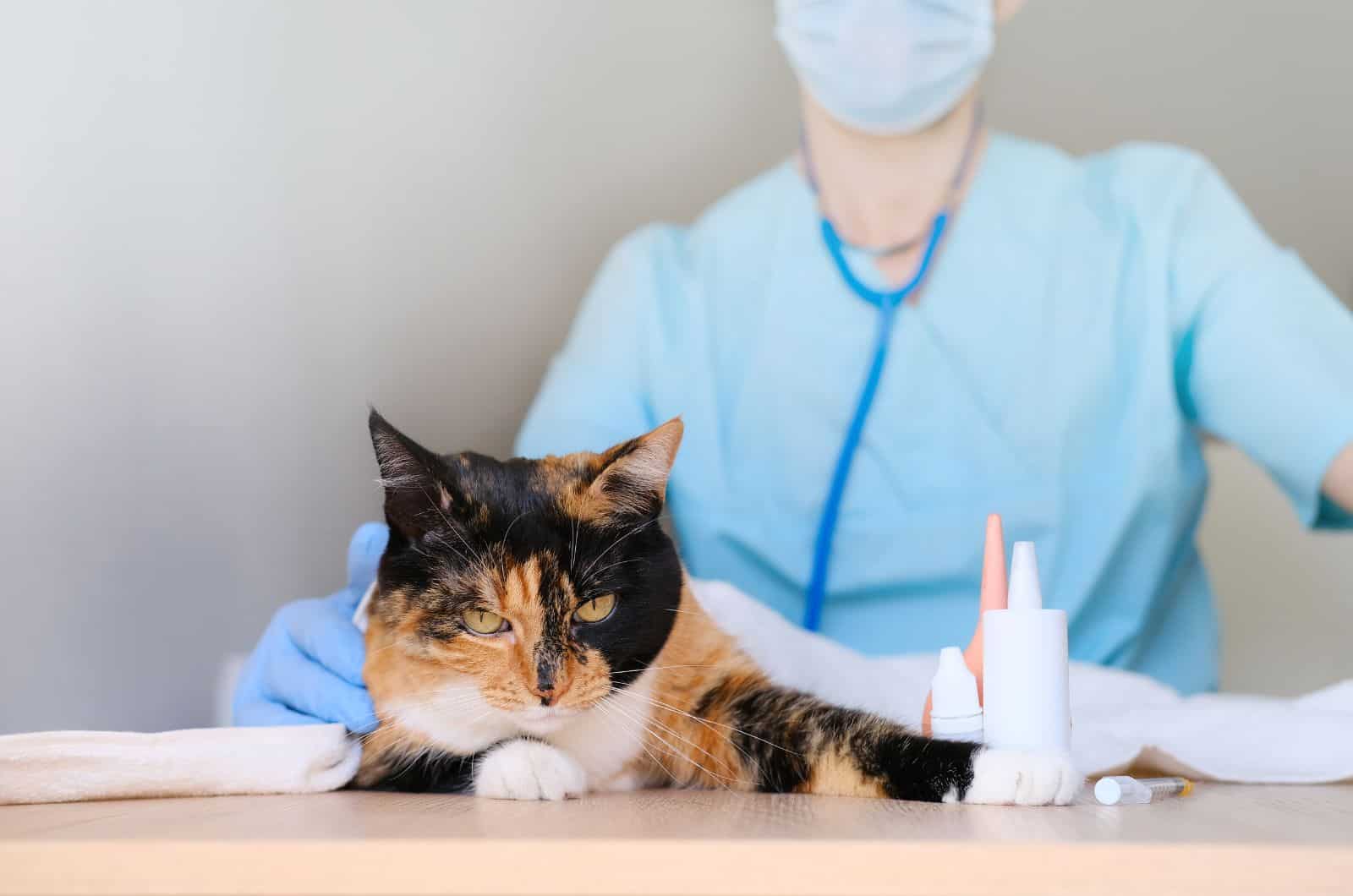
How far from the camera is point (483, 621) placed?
2.61ft

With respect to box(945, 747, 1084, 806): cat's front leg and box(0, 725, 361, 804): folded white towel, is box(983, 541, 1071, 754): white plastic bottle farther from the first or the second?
box(0, 725, 361, 804): folded white towel

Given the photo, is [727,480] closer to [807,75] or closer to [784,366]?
[784,366]

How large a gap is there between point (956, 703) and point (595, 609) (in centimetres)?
27

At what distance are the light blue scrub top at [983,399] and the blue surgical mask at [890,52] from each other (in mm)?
184

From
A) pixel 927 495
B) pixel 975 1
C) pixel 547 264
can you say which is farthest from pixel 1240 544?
pixel 547 264

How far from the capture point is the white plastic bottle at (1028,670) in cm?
70

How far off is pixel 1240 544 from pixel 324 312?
1.55 m

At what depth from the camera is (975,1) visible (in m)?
1.45

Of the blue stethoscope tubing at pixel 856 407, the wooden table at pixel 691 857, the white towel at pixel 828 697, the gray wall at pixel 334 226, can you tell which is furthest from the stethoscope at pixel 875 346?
the wooden table at pixel 691 857

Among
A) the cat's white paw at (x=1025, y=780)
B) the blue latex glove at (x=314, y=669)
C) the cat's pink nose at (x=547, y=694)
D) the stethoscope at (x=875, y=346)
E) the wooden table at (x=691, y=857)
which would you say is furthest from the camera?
the stethoscope at (x=875, y=346)

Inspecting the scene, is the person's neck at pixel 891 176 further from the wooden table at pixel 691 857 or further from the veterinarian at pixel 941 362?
the wooden table at pixel 691 857

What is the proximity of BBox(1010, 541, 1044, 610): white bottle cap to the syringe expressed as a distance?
0.39 feet

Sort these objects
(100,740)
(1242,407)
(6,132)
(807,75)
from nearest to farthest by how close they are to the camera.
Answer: (100,740), (6,132), (1242,407), (807,75)

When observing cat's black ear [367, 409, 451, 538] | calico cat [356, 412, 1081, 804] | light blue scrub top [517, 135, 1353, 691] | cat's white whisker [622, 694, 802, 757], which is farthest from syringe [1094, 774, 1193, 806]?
light blue scrub top [517, 135, 1353, 691]
